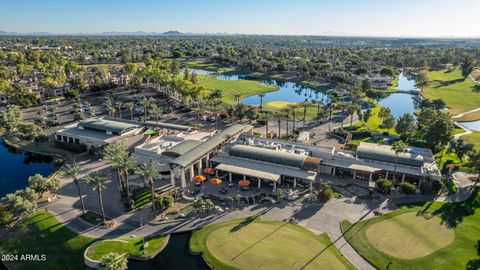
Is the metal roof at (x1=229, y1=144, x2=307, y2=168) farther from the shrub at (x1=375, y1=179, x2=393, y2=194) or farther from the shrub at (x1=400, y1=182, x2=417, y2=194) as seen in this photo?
the shrub at (x1=400, y1=182, x2=417, y2=194)

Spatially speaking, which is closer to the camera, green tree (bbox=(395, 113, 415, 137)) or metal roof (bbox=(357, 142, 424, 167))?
metal roof (bbox=(357, 142, 424, 167))

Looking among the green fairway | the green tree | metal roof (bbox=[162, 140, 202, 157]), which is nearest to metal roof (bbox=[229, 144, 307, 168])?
metal roof (bbox=[162, 140, 202, 157])

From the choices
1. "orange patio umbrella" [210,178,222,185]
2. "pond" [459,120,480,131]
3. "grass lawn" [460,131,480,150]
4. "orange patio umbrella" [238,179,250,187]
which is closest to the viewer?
"orange patio umbrella" [238,179,250,187]

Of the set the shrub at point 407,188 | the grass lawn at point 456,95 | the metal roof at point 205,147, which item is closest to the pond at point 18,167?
the metal roof at point 205,147

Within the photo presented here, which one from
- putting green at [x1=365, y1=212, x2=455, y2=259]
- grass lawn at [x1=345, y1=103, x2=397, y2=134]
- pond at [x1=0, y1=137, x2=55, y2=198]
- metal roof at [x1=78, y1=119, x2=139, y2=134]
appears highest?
metal roof at [x1=78, y1=119, x2=139, y2=134]

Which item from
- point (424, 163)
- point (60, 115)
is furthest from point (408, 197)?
point (60, 115)

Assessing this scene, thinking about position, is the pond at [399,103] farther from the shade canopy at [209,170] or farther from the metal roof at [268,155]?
the shade canopy at [209,170]

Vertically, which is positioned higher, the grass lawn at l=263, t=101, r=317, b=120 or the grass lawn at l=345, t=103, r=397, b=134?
the grass lawn at l=263, t=101, r=317, b=120

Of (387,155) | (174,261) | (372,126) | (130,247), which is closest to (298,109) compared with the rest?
(372,126)
